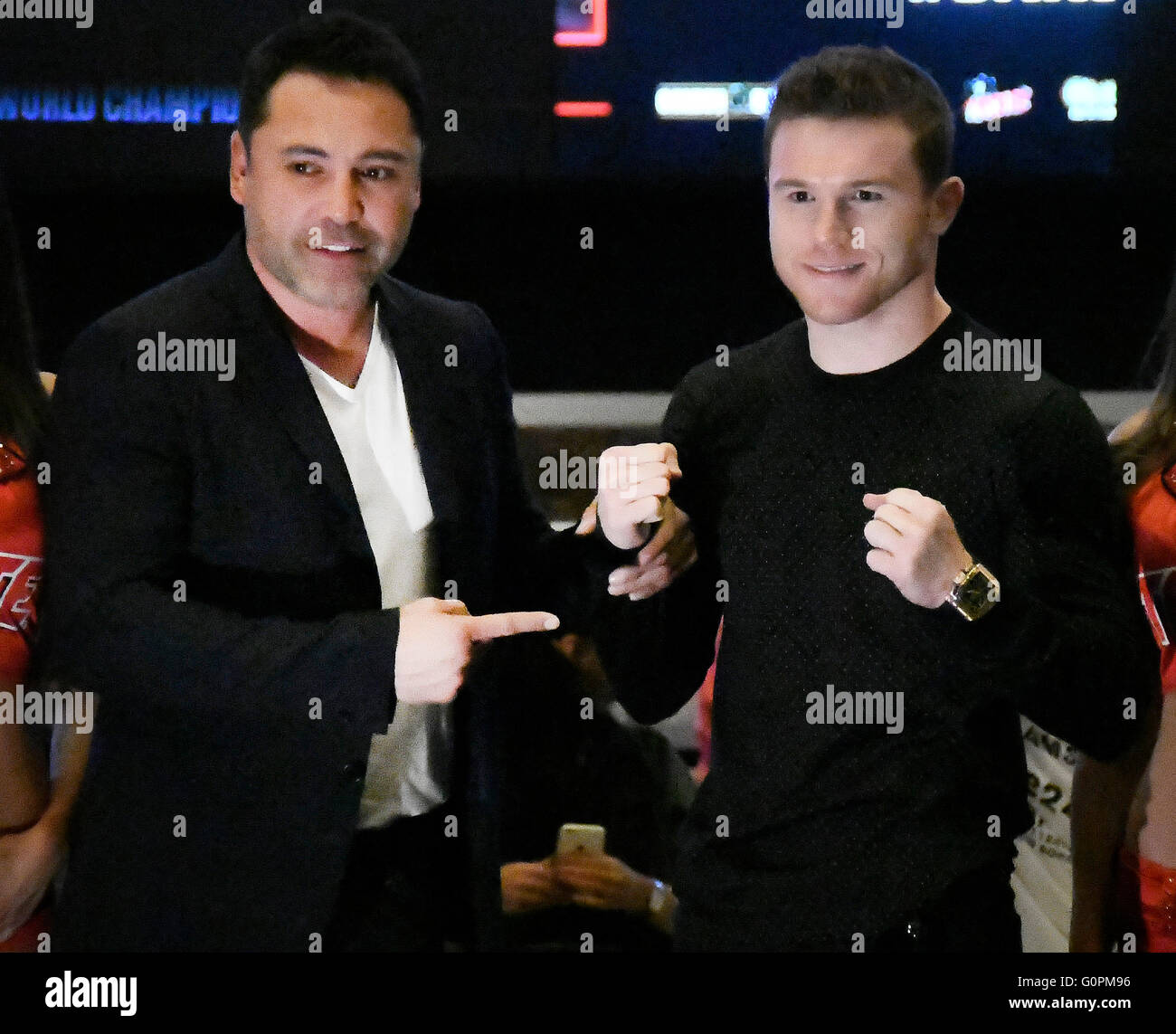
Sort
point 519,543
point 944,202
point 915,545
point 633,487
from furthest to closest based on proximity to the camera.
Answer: point 519,543, point 944,202, point 633,487, point 915,545

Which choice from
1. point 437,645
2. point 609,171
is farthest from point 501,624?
point 609,171

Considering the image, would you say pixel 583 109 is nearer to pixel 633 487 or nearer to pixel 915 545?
pixel 633 487

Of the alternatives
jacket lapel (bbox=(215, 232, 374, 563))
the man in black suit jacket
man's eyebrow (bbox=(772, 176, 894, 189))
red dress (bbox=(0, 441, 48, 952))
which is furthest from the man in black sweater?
red dress (bbox=(0, 441, 48, 952))

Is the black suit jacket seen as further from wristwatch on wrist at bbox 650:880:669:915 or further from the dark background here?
wristwatch on wrist at bbox 650:880:669:915

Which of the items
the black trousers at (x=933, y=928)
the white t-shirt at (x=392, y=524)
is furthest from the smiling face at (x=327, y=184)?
the black trousers at (x=933, y=928)

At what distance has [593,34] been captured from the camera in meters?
1.91

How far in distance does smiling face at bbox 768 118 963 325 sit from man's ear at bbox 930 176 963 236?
12 millimetres

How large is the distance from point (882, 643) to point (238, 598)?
0.82 meters

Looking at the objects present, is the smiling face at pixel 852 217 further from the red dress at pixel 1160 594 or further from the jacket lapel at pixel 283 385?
the jacket lapel at pixel 283 385

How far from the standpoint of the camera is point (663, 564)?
163cm

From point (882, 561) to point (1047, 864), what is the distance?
988 mm

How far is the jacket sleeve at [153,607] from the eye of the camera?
1613 millimetres
